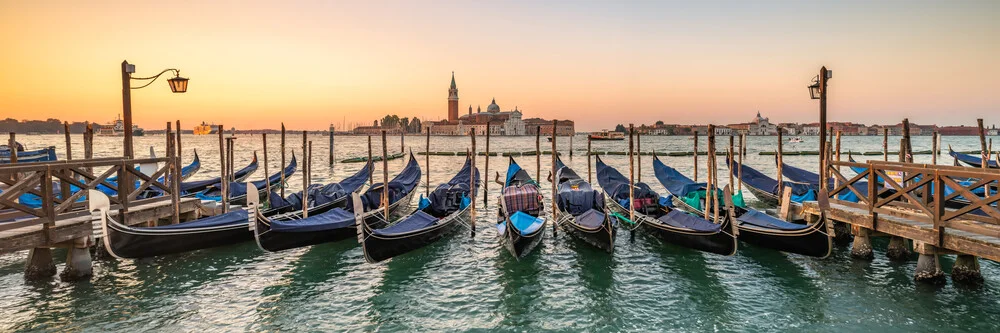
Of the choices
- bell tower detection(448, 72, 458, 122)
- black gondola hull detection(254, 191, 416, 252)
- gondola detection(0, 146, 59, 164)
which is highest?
bell tower detection(448, 72, 458, 122)

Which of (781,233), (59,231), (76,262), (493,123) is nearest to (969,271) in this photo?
(781,233)

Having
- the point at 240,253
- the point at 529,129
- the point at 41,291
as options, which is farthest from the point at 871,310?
the point at 529,129

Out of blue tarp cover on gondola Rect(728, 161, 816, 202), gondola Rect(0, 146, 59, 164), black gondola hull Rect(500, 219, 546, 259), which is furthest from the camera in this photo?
gondola Rect(0, 146, 59, 164)

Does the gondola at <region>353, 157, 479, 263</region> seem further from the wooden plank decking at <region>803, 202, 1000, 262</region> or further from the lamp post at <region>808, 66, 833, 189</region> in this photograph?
the lamp post at <region>808, 66, 833, 189</region>

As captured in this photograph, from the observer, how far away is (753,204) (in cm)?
1228

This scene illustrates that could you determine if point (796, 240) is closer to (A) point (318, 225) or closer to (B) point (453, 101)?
(A) point (318, 225)

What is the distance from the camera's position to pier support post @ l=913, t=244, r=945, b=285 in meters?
5.35

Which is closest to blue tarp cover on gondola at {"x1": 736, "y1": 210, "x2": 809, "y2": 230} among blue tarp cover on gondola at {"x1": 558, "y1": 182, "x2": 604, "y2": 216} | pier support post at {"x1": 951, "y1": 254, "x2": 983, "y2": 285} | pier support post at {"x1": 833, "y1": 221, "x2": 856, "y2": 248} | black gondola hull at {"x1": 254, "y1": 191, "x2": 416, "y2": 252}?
pier support post at {"x1": 833, "y1": 221, "x2": 856, "y2": 248}

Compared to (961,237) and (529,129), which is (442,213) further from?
(529,129)

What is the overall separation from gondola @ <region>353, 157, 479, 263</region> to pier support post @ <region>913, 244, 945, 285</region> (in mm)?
5766

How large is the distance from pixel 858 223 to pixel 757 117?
138797 millimetres

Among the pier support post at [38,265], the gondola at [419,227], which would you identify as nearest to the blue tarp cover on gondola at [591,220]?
the gondola at [419,227]

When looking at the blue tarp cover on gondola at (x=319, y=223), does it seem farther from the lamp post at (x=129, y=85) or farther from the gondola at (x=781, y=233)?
the gondola at (x=781, y=233)

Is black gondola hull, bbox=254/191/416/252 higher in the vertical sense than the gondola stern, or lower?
lower
